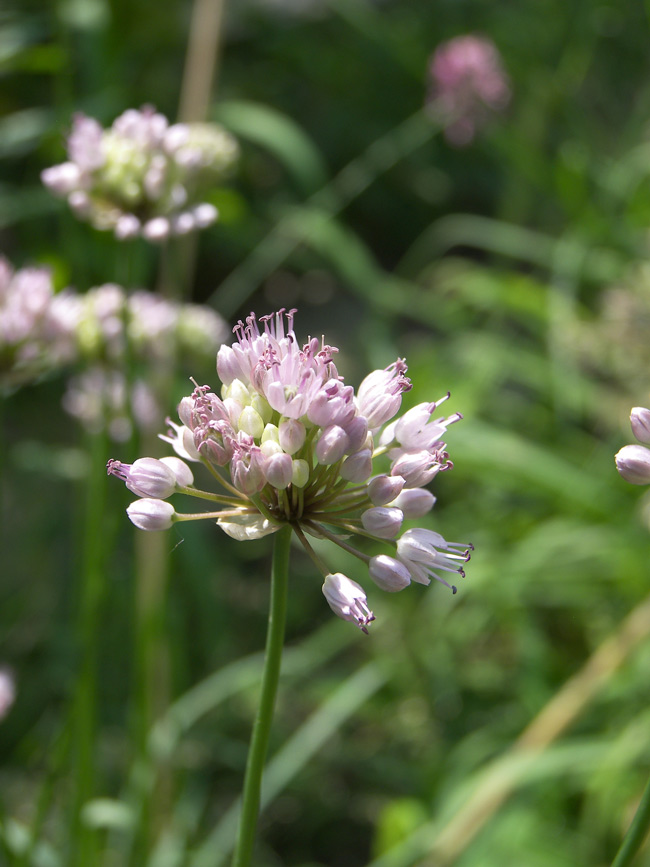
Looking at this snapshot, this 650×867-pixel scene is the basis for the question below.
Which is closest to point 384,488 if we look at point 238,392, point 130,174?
point 238,392

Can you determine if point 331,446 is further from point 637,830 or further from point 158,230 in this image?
point 158,230

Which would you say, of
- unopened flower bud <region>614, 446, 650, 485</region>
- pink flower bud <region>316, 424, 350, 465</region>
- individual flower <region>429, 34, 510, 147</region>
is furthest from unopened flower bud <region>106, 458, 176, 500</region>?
individual flower <region>429, 34, 510, 147</region>

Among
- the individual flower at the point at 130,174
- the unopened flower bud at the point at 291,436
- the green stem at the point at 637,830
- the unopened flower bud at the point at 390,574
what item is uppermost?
the individual flower at the point at 130,174

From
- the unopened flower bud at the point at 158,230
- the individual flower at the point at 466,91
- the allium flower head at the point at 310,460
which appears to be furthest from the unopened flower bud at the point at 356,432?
the individual flower at the point at 466,91

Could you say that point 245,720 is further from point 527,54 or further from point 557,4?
point 557,4

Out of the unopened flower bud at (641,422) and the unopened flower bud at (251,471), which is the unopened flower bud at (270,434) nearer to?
the unopened flower bud at (251,471)
